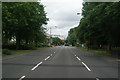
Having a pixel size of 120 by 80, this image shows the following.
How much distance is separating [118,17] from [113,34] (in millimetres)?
8524

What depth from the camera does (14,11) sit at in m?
34.3

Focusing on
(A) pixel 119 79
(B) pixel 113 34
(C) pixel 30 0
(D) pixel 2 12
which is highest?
(C) pixel 30 0

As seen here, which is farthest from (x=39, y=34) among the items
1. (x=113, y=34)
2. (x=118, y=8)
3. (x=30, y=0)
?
(x=118, y=8)

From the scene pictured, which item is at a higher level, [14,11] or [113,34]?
[14,11]

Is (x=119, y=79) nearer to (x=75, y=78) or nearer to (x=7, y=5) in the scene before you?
(x=75, y=78)

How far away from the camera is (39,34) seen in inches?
2496

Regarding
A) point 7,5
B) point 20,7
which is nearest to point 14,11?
point 20,7

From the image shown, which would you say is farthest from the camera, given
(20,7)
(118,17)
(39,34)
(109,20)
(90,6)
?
(39,34)

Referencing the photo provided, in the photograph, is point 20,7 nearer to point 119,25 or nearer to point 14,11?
point 14,11

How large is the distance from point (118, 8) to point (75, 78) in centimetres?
1460

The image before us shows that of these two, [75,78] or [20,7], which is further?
[20,7]

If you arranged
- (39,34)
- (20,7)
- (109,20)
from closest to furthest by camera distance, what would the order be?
1. (109,20)
2. (20,7)
3. (39,34)

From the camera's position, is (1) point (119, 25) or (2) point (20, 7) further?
(2) point (20, 7)

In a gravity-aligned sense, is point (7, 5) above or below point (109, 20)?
above
